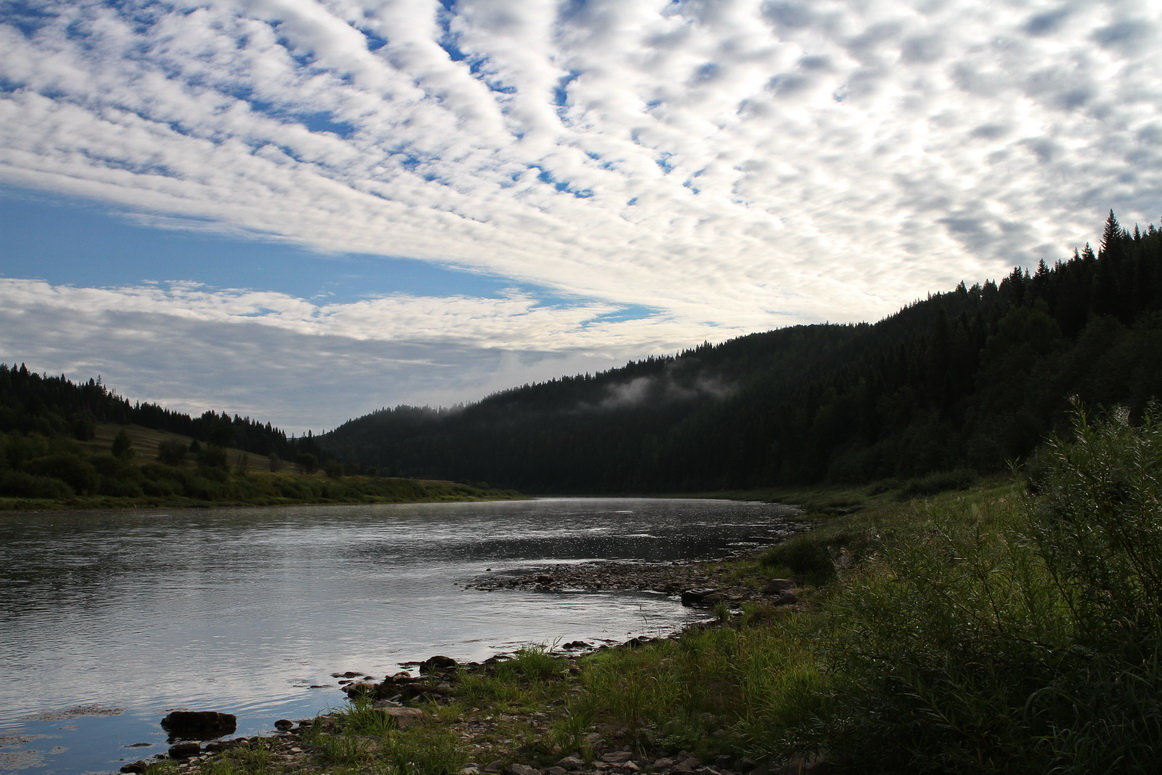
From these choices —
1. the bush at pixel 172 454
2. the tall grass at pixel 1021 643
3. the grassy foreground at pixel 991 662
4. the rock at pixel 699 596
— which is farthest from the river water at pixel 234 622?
the bush at pixel 172 454

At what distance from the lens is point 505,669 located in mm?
16609

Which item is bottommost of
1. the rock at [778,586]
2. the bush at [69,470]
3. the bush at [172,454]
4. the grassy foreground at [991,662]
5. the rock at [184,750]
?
the rock at [778,586]

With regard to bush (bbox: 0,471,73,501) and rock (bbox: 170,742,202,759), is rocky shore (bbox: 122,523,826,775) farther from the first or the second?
bush (bbox: 0,471,73,501)

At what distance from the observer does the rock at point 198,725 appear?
44.4 ft

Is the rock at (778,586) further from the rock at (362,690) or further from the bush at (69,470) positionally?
the bush at (69,470)

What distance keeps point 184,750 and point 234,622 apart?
12.8m

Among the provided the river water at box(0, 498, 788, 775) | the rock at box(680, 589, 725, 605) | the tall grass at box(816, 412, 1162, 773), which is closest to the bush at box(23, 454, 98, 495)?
the river water at box(0, 498, 788, 775)

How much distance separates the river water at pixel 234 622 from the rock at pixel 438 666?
1018 millimetres

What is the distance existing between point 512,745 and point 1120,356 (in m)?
68.6

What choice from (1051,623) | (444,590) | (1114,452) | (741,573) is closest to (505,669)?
(1051,623)

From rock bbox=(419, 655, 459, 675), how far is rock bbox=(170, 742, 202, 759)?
5.29m

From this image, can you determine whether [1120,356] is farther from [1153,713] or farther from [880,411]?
[1153,713]

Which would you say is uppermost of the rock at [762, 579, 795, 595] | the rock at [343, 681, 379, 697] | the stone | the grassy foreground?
the grassy foreground

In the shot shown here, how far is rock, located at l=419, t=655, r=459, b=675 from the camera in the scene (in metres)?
17.3
